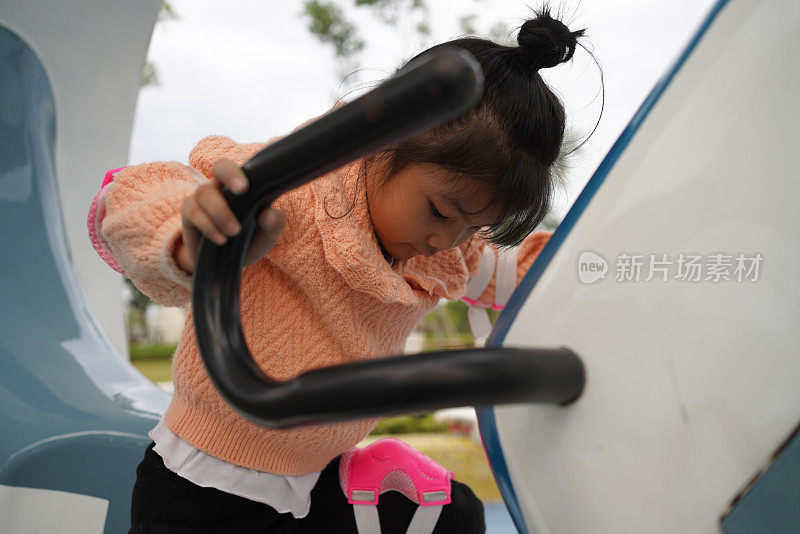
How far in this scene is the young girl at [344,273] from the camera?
625mm

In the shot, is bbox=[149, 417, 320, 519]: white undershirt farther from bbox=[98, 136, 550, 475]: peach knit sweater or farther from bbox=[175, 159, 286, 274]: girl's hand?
bbox=[175, 159, 286, 274]: girl's hand

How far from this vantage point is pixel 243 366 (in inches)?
13.5

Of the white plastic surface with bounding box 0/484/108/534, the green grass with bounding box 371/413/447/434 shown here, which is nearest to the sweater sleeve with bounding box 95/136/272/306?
the white plastic surface with bounding box 0/484/108/534

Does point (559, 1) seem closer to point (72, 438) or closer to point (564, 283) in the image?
point (564, 283)

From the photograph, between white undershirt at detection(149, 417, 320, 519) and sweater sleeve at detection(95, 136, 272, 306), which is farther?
white undershirt at detection(149, 417, 320, 519)

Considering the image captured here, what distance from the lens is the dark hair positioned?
2.04 feet

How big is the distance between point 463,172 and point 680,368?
295mm

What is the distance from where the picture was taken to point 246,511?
2.31 ft

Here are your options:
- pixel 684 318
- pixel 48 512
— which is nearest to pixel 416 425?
pixel 48 512

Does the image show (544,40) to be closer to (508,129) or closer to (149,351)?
(508,129)

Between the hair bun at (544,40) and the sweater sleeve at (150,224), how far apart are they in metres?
0.32

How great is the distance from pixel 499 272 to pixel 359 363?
57cm

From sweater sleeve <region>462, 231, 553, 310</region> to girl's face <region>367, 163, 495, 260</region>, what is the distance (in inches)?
8.2

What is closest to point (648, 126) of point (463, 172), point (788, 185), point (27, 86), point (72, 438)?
point (788, 185)
